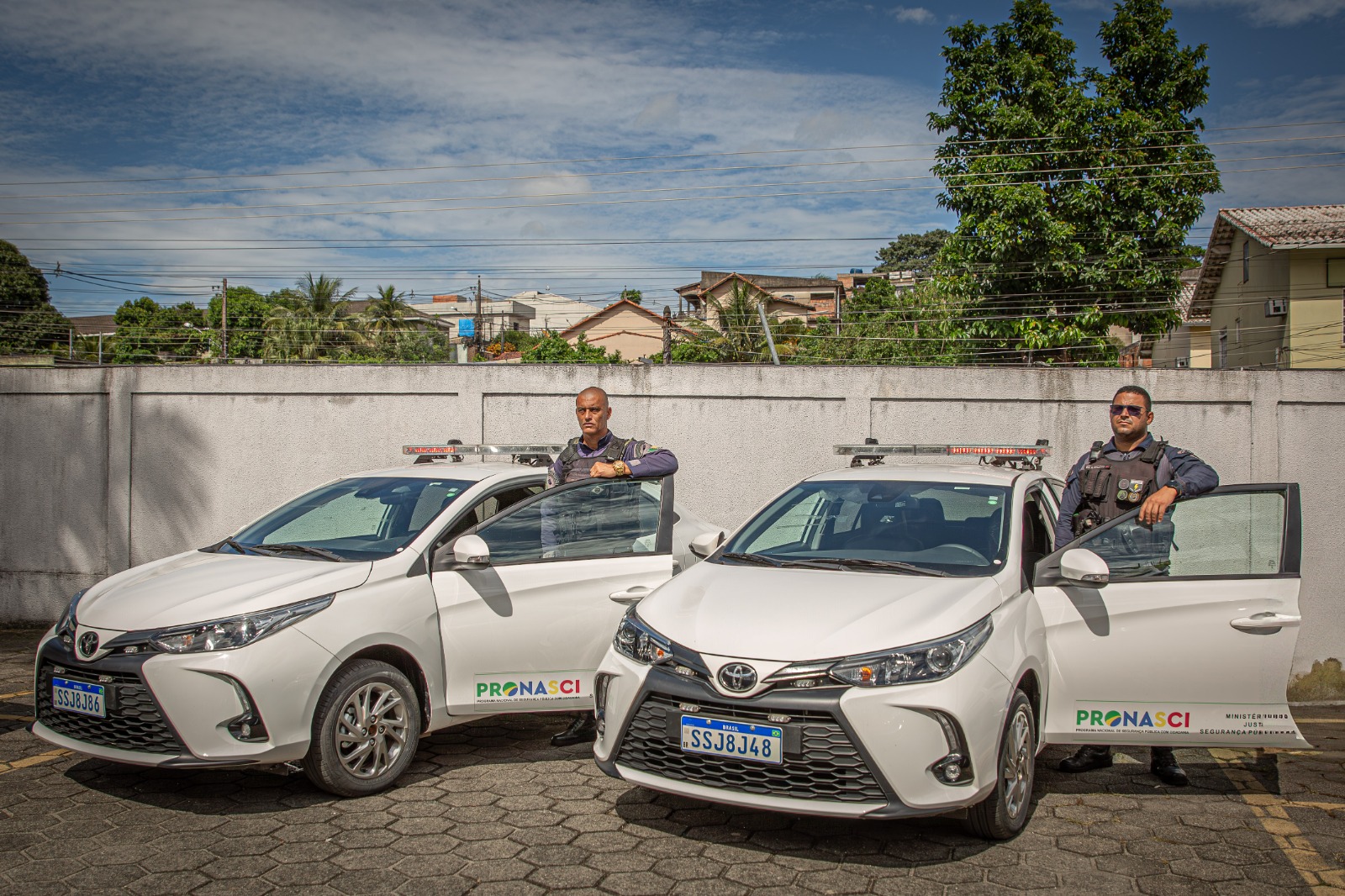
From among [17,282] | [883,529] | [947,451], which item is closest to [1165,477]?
[947,451]

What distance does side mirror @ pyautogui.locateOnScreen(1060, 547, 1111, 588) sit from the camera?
4176 mm

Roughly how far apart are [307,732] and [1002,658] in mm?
2798

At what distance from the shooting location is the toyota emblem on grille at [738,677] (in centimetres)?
362

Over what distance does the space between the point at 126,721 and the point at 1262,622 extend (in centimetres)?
470

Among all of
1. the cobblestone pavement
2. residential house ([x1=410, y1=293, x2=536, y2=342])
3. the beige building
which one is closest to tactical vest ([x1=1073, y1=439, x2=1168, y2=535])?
the cobblestone pavement

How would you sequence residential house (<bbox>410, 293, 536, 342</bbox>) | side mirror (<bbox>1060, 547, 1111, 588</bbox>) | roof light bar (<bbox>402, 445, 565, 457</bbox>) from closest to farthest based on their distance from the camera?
side mirror (<bbox>1060, 547, 1111, 588</bbox>) → roof light bar (<bbox>402, 445, 565, 457</bbox>) → residential house (<bbox>410, 293, 536, 342</bbox>)

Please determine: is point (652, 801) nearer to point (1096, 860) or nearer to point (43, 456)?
point (1096, 860)

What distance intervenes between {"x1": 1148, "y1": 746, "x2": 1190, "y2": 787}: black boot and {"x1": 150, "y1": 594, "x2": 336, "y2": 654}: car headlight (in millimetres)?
4138

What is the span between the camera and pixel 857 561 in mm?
4512

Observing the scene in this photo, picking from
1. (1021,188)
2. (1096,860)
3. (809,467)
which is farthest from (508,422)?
(1021,188)

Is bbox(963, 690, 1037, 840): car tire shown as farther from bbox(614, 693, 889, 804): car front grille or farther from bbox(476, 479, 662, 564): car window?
bbox(476, 479, 662, 564): car window

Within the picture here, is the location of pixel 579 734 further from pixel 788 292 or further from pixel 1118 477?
pixel 788 292

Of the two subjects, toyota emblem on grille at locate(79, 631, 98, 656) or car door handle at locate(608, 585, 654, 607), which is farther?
car door handle at locate(608, 585, 654, 607)

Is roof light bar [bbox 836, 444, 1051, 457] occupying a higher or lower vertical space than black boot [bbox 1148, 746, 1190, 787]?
higher
